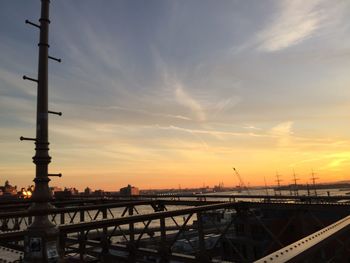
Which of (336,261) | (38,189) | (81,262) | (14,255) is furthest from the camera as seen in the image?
(81,262)

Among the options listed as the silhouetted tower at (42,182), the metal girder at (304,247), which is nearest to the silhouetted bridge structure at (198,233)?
the metal girder at (304,247)

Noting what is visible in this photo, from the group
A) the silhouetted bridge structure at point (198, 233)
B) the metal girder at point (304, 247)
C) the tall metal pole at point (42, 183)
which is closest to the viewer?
the metal girder at point (304, 247)

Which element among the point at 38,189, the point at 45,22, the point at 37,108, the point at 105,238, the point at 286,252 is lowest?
the point at 105,238

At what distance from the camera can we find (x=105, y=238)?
12.0 meters

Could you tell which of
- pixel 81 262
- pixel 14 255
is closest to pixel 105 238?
pixel 81 262

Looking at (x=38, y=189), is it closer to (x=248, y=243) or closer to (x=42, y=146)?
(x=42, y=146)

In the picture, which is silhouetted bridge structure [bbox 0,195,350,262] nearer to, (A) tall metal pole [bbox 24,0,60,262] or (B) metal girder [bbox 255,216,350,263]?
(B) metal girder [bbox 255,216,350,263]

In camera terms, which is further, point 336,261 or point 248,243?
point 248,243

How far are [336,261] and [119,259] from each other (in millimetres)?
A: 8406

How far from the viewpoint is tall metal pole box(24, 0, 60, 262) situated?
527 centimetres

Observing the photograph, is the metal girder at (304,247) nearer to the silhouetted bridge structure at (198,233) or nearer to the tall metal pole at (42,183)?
the silhouetted bridge structure at (198,233)

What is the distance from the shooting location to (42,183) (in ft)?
18.6

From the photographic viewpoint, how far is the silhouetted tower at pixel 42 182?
5273 mm

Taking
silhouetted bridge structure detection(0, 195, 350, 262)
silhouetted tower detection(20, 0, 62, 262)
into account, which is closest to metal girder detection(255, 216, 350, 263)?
silhouetted bridge structure detection(0, 195, 350, 262)
